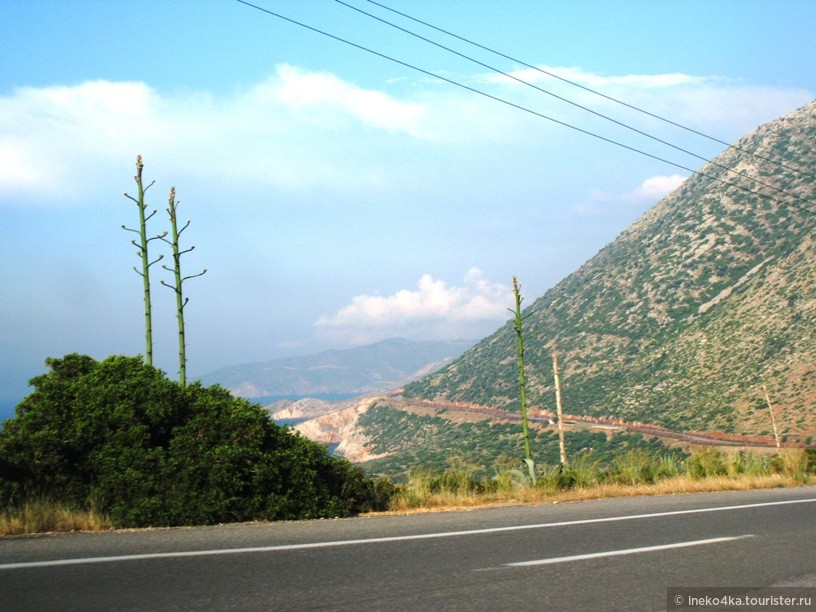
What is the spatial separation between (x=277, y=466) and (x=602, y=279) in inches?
3278

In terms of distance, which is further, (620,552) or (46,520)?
(46,520)

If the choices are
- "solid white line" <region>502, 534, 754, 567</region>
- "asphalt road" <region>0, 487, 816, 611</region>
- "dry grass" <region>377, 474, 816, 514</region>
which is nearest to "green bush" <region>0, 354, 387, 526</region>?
"asphalt road" <region>0, 487, 816, 611</region>

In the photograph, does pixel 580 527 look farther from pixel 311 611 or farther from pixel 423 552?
pixel 311 611

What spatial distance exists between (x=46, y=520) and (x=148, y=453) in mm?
1236

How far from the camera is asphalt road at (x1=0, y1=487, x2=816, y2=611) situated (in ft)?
17.9

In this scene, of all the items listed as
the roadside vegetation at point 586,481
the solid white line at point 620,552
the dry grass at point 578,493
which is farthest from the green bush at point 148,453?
the solid white line at point 620,552

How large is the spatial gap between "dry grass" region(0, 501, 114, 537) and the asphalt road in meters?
0.45

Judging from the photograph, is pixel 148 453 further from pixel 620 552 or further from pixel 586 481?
pixel 586 481

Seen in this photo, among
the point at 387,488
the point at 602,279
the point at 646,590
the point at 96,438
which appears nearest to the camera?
the point at 646,590

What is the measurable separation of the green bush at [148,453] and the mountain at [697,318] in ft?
142

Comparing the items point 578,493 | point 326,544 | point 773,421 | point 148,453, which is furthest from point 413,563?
point 773,421

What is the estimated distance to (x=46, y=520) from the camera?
8258 mm

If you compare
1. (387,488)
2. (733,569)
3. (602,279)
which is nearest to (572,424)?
(602,279)

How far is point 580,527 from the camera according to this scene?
28.6ft
